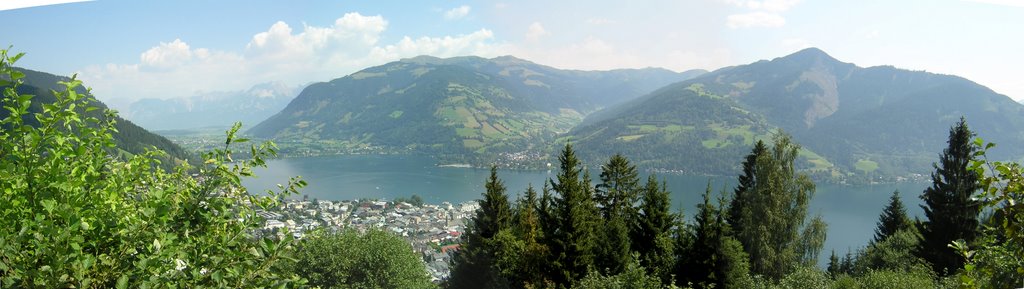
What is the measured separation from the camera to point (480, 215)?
25.6 meters

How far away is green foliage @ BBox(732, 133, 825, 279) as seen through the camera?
21.9 metres

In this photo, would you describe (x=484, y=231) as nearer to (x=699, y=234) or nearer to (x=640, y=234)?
(x=640, y=234)

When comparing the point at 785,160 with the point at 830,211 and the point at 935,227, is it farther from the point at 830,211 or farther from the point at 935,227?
the point at 830,211

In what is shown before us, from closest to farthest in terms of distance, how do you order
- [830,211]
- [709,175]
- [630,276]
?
[630,276] → [830,211] → [709,175]

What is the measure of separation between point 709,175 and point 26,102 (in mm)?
167025

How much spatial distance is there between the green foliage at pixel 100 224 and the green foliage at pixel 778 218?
22.3 m

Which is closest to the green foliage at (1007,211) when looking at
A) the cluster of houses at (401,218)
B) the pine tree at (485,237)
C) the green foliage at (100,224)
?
the green foliage at (100,224)

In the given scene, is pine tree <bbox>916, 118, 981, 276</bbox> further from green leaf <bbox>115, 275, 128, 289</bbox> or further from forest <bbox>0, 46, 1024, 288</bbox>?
green leaf <bbox>115, 275, 128, 289</bbox>

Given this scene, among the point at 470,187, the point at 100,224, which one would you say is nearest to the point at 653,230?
the point at 100,224

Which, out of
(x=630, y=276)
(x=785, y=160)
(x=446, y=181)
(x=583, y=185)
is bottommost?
(x=446, y=181)

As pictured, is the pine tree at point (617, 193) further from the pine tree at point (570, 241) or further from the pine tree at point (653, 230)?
the pine tree at point (570, 241)

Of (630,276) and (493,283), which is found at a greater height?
(630,276)

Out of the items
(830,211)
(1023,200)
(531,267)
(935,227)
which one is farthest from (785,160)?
(830,211)

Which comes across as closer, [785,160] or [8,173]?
[8,173]
